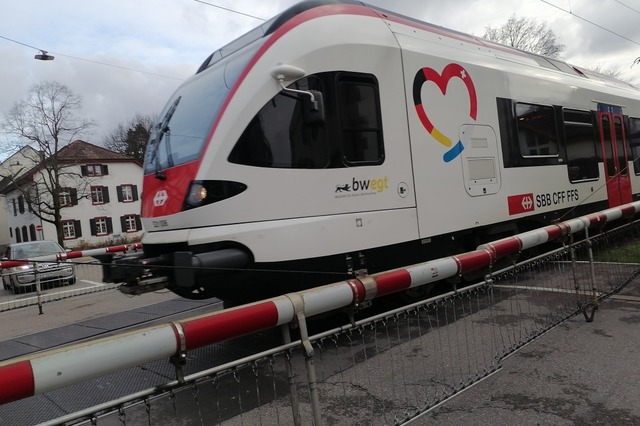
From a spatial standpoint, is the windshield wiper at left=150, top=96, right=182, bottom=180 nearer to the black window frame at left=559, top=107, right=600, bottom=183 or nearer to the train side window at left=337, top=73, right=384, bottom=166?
the train side window at left=337, top=73, right=384, bottom=166

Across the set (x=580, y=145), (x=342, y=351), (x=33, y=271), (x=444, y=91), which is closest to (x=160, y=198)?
(x=342, y=351)

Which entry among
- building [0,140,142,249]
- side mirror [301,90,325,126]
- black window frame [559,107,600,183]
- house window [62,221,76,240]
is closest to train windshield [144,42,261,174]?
side mirror [301,90,325,126]

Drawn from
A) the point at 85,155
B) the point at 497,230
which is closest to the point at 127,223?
the point at 85,155

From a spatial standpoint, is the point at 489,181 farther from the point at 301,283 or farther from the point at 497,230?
the point at 301,283

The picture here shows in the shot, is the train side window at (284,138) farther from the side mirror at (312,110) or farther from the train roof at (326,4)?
the train roof at (326,4)

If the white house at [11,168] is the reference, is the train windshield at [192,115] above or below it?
below

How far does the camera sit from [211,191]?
4.32m

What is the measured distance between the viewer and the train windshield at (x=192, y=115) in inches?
184

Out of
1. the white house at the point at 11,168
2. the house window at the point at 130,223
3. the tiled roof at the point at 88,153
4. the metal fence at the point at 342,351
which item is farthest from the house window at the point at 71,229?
the metal fence at the point at 342,351

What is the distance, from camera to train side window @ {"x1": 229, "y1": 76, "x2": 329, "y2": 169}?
4441 mm

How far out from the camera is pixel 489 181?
6.43 m

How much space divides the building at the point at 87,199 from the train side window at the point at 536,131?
4108cm

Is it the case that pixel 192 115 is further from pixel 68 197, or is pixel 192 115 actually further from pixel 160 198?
pixel 68 197

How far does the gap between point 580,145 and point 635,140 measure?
3.15 meters
